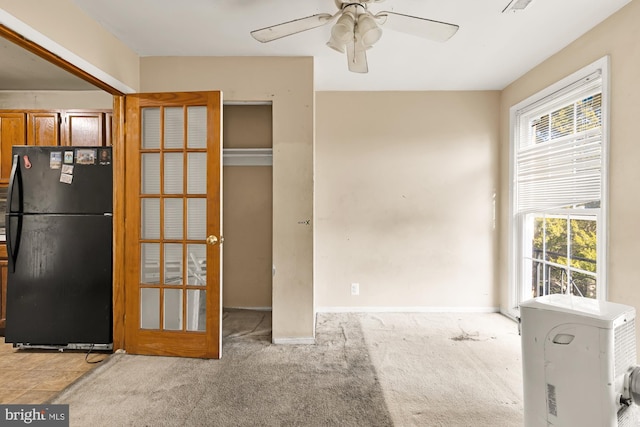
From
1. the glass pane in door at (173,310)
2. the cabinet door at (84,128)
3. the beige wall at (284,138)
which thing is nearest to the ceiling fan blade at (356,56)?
the beige wall at (284,138)

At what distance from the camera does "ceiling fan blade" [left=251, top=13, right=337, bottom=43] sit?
1.96m

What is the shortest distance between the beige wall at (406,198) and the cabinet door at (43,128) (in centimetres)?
258

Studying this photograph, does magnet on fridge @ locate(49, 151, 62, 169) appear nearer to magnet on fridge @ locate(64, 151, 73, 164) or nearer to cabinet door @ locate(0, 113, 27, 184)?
magnet on fridge @ locate(64, 151, 73, 164)

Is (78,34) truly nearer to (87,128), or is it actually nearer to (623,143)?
(87,128)

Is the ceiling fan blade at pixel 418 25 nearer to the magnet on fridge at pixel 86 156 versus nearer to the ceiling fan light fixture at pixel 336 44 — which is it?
the ceiling fan light fixture at pixel 336 44

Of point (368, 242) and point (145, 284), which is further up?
point (368, 242)

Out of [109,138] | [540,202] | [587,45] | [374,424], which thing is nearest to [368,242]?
[540,202]

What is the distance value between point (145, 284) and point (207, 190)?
3.06ft

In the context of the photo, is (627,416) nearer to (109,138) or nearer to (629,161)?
(629,161)

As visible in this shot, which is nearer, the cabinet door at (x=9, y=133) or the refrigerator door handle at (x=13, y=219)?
the refrigerator door handle at (x=13, y=219)

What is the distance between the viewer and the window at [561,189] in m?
2.69

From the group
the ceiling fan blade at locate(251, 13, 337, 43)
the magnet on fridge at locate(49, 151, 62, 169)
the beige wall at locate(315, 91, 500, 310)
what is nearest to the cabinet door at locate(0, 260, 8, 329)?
the magnet on fridge at locate(49, 151, 62, 169)

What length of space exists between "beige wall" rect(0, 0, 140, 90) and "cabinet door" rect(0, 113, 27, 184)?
4.11ft

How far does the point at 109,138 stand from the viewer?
3.38 meters
